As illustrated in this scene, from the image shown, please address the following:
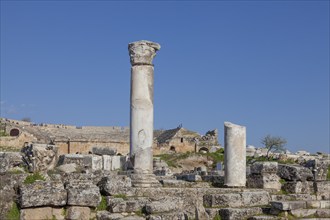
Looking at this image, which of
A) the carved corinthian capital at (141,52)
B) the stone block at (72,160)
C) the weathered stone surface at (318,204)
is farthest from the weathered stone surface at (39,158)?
the stone block at (72,160)

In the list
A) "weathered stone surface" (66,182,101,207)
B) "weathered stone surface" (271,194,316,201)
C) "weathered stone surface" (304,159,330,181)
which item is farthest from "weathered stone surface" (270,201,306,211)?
"weathered stone surface" (66,182,101,207)

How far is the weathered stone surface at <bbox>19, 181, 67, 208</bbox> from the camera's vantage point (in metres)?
9.56

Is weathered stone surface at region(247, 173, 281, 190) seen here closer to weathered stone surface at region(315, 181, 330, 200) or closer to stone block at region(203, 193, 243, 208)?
weathered stone surface at region(315, 181, 330, 200)

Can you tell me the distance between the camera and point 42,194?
383 inches

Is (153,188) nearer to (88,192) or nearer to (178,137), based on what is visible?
(88,192)

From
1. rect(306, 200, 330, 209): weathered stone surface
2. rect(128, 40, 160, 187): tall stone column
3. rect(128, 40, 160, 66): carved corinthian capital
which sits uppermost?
rect(128, 40, 160, 66): carved corinthian capital

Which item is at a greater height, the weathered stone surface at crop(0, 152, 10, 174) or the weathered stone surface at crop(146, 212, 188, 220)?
the weathered stone surface at crop(0, 152, 10, 174)

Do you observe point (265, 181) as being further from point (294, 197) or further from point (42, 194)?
point (42, 194)

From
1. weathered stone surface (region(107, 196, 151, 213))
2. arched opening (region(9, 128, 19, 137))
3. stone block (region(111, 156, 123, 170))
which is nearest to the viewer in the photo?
weathered stone surface (region(107, 196, 151, 213))

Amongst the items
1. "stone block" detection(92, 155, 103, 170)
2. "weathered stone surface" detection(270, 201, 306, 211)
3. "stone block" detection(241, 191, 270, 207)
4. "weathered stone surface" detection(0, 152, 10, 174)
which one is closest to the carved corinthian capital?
"stone block" detection(241, 191, 270, 207)

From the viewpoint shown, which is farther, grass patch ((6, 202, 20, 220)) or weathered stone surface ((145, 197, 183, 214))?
weathered stone surface ((145, 197, 183, 214))

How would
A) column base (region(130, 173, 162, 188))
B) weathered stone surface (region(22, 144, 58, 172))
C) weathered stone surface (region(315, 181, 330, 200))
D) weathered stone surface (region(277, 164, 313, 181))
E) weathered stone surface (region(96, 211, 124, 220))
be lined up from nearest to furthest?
weathered stone surface (region(96, 211, 124, 220)), weathered stone surface (region(22, 144, 58, 172)), column base (region(130, 173, 162, 188)), weathered stone surface (region(315, 181, 330, 200)), weathered stone surface (region(277, 164, 313, 181))

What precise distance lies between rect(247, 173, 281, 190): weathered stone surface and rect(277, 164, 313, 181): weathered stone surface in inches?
13.6

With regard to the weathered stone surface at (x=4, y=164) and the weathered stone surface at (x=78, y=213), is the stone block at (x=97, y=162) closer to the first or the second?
the weathered stone surface at (x=4, y=164)
